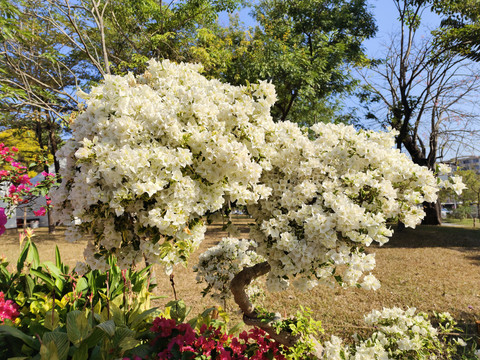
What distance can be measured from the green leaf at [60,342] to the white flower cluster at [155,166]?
0.87 m

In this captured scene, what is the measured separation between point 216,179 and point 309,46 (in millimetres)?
12033

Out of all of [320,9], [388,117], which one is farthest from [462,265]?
[320,9]

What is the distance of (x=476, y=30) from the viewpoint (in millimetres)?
9398

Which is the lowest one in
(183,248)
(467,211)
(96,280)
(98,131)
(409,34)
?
(467,211)

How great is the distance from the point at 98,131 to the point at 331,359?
2733 mm

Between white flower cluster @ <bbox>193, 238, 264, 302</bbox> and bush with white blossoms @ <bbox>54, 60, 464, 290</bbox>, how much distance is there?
1.16 m

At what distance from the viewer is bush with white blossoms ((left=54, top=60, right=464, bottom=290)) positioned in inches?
71.4

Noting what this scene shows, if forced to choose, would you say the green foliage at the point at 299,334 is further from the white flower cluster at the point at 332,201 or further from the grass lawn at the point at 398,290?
the grass lawn at the point at 398,290

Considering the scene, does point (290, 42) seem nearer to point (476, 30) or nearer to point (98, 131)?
point (476, 30)

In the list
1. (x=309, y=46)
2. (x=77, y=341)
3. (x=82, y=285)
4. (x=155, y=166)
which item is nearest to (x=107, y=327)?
(x=77, y=341)

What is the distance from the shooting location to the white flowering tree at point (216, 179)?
5.95 ft

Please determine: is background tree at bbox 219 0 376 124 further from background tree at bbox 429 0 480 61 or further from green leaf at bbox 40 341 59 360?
green leaf at bbox 40 341 59 360

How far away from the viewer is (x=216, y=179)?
76.2 inches

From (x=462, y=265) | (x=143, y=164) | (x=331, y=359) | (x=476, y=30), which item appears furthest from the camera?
(x=476, y=30)
